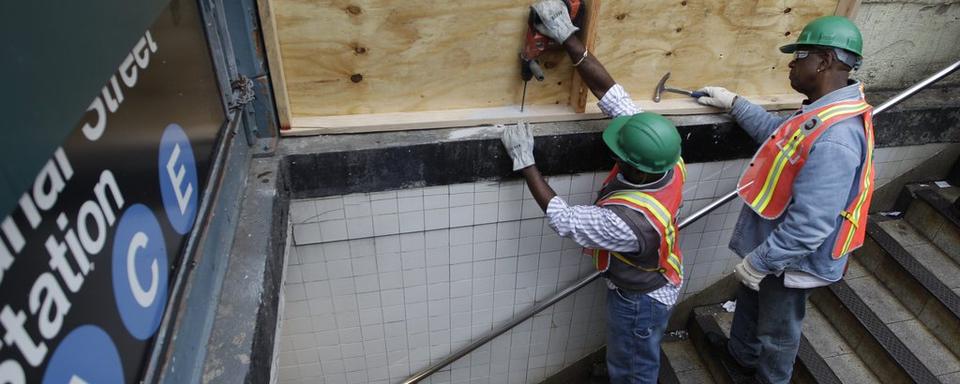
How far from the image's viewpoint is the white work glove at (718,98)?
10.8ft

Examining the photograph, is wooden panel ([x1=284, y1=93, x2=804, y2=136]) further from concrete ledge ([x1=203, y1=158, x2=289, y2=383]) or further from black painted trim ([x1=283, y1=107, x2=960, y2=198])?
concrete ledge ([x1=203, y1=158, x2=289, y2=383])

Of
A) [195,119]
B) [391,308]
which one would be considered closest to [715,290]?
[391,308]

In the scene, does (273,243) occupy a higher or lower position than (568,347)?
higher

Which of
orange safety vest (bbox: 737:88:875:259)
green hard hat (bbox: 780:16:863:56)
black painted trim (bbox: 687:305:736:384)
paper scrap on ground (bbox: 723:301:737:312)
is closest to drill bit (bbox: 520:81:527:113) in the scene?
orange safety vest (bbox: 737:88:875:259)

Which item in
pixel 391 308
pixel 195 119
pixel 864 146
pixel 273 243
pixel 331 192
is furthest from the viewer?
pixel 391 308

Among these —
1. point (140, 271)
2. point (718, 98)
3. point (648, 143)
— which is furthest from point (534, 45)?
point (140, 271)

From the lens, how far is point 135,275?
4.63ft

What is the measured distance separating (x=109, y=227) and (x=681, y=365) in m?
4.03

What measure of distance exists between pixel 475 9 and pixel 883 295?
11.4 ft

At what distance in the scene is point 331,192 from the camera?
3.08 meters

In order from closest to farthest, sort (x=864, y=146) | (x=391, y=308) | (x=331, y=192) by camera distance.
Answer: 1. (x=864, y=146)
2. (x=331, y=192)
3. (x=391, y=308)

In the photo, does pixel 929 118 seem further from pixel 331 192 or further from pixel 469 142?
pixel 331 192

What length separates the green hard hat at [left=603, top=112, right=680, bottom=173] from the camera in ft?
8.64

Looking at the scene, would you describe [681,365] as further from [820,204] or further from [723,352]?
[820,204]
